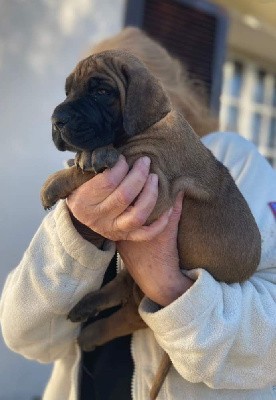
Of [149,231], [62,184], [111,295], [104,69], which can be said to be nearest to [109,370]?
[111,295]

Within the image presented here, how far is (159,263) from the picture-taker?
8.51 ft

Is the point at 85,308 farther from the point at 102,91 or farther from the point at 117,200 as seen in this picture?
the point at 102,91

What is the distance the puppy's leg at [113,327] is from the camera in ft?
9.35

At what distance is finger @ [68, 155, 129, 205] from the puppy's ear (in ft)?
0.61

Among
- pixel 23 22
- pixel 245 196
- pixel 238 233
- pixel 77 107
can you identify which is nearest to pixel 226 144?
pixel 245 196

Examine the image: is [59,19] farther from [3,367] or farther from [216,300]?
[216,300]

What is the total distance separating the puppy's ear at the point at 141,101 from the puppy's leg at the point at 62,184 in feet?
0.73

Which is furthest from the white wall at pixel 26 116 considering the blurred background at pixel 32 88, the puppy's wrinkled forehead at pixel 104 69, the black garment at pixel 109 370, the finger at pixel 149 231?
the finger at pixel 149 231

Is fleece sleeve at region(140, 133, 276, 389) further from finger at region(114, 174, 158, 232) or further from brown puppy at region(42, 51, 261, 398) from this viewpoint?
finger at region(114, 174, 158, 232)

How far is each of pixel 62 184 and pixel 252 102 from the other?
349 inches

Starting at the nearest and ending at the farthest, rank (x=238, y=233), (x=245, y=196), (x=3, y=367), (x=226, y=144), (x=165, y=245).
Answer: (x=165, y=245) < (x=238, y=233) < (x=245, y=196) < (x=226, y=144) < (x=3, y=367)

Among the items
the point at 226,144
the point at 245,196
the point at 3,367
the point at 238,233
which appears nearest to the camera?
the point at 238,233

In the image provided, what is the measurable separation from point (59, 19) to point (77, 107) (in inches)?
146

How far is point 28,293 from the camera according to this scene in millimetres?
2748
